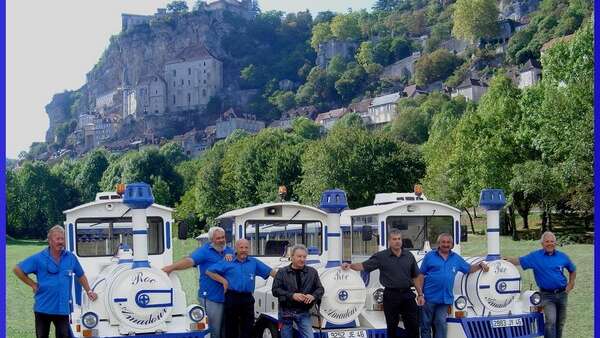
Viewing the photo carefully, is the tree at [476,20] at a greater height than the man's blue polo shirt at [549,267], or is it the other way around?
the tree at [476,20]

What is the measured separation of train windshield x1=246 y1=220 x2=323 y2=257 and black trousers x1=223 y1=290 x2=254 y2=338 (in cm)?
378

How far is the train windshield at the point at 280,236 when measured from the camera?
51.0ft

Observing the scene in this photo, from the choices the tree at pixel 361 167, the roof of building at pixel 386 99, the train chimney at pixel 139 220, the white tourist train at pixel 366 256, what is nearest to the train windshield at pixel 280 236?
the white tourist train at pixel 366 256

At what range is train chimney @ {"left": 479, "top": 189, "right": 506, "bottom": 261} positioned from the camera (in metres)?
13.3

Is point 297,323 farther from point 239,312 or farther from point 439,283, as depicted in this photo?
point 439,283

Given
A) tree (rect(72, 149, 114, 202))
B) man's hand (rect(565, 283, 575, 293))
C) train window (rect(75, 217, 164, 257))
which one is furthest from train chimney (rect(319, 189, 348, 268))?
tree (rect(72, 149, 114, 202))

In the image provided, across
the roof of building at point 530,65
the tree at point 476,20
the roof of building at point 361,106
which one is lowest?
the roof of building at point 361,106

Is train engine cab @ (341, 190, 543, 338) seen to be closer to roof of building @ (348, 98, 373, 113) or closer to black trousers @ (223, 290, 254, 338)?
black trousers @ (223, 290, 254, 338)

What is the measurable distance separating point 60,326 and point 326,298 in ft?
11.1

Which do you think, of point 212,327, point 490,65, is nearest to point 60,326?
point 212,327

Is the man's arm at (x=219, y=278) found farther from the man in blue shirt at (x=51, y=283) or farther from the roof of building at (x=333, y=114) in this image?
the roof of building at (x=333, y=114)

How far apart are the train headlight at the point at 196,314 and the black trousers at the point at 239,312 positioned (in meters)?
0.38

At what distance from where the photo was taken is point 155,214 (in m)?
15.9

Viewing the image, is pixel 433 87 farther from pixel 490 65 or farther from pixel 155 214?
pixel 155 214
